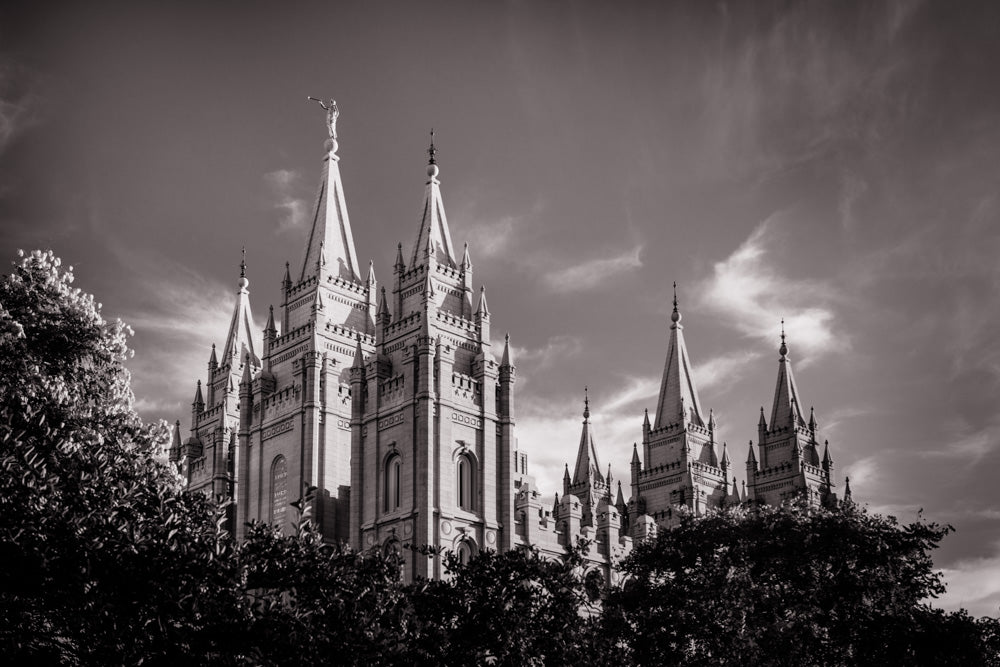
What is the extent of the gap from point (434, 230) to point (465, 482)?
13.7 meters

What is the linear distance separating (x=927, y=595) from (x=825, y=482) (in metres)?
42.7

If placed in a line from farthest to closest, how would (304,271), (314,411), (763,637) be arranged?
(304,271), (314,411), (763,637)

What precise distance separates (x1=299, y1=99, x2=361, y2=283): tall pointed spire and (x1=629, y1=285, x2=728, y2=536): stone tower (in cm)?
2555

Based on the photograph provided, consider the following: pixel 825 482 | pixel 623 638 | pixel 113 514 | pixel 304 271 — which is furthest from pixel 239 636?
pixel 825 482

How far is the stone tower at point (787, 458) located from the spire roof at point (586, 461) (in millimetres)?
10528

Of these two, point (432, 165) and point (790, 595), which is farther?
point (432, 165)

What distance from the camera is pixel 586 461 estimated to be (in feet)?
284

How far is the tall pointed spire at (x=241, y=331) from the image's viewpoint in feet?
258

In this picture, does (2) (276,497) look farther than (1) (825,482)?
Result: No

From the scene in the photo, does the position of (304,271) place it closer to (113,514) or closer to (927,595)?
(927,595)

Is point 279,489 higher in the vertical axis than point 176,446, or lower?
lower

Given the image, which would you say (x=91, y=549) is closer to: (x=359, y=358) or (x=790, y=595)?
(x=790, y=595)

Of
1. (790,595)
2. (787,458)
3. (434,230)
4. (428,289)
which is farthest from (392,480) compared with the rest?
(787,458)

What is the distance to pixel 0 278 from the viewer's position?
3058 cm
